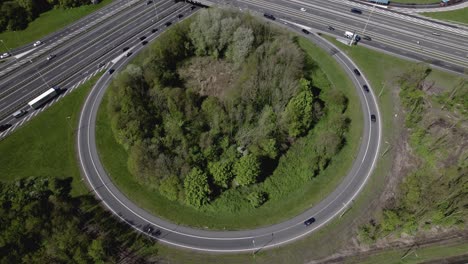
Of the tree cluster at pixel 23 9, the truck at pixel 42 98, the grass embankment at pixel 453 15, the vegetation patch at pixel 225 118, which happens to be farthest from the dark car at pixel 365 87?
the tree cluster at pixel 23 9

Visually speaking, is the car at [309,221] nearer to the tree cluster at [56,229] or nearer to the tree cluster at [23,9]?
the tree cluster at [56,229]

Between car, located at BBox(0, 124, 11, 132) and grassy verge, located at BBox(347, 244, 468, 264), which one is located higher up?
car, located at BBox(0, 124, 11, 132)

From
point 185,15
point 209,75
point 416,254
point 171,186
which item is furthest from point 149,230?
point 185,15

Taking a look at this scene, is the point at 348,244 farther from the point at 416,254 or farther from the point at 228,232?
the point at 228,232

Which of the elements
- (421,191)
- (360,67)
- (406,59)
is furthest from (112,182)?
(406,59)

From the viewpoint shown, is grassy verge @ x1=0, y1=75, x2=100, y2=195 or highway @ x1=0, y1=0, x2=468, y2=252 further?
grassy verge @ x1=0, y1=75, x2=100, y2=195

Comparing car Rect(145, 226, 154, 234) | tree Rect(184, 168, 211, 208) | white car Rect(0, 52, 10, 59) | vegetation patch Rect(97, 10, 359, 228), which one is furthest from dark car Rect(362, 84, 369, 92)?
white car Rect(0, 52, 10, 59)

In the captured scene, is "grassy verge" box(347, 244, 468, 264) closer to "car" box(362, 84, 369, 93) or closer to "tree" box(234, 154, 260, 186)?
"tree" box(234, 154, 260, 186)
